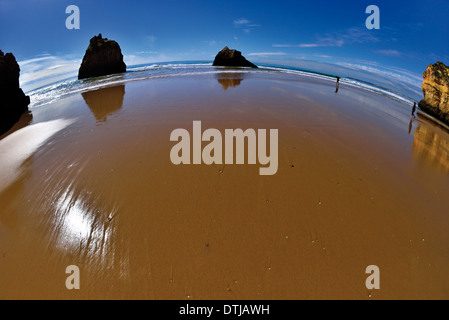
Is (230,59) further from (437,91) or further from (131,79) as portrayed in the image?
(437,91)

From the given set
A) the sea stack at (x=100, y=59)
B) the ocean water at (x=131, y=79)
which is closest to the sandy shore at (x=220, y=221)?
the ocean water at (x=131, y=79)

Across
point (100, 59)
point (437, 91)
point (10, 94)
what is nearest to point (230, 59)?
point (100, 59)

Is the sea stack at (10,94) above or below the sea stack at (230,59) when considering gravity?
below

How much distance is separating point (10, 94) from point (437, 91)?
34840 mm

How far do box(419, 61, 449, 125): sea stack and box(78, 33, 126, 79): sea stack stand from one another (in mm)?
50024

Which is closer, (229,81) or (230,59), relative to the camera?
(229,81)

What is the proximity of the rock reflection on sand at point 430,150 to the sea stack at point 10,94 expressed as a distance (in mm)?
20795

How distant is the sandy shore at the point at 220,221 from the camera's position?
10.3 feet

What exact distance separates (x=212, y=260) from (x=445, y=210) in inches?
244

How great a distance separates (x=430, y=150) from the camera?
319 inches

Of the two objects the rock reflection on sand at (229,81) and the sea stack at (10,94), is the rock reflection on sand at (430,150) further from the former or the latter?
the sea stack at (10,94)

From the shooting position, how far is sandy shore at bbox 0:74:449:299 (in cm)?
314
